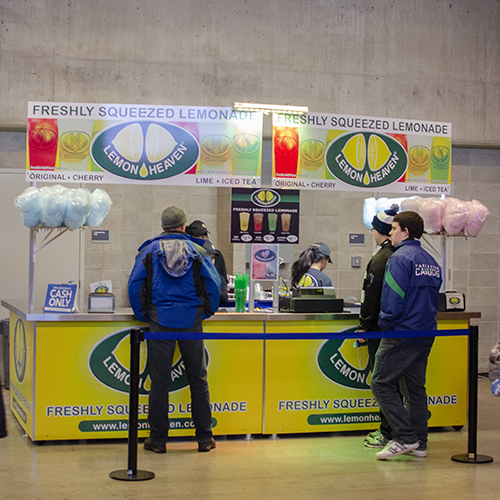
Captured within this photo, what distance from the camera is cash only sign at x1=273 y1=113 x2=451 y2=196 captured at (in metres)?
5.41

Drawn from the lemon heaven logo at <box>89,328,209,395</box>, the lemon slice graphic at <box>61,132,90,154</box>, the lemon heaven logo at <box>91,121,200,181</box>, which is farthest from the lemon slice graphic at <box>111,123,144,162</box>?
the lemon heaven logo at <box>89,328,209,395</box>

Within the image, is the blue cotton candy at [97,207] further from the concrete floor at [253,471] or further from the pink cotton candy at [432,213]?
the pink cotton candy at [432,213]

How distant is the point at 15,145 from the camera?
24.4 ft

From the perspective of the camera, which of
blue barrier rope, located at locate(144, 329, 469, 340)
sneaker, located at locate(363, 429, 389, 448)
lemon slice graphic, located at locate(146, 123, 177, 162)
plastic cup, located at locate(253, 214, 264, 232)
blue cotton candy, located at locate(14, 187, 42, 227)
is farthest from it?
A: plastic cup, located at locate(253, 214, 264, 232)

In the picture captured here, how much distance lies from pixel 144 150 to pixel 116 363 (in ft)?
5.30

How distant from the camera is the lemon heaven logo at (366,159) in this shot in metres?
5.51

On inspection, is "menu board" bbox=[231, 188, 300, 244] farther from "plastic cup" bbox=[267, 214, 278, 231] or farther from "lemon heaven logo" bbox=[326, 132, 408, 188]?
"lemon heaven logo" bbox=[326, 132, 408, 188]

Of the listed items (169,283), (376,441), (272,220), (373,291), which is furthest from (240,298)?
(376,441)

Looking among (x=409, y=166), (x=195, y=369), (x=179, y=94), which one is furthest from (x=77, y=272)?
(x=409, y=166)

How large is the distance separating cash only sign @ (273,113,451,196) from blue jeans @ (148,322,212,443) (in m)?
1.55

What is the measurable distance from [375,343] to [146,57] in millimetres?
4457

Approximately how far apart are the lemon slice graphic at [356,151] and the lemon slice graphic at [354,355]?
147cm

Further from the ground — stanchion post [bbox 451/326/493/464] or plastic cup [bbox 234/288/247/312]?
plastic cup [bbox 234/288/247/312]

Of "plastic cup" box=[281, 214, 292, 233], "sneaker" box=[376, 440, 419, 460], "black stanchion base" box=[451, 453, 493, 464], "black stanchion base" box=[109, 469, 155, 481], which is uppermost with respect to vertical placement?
"plastic cup" box=[281, 214, 292, 233]
